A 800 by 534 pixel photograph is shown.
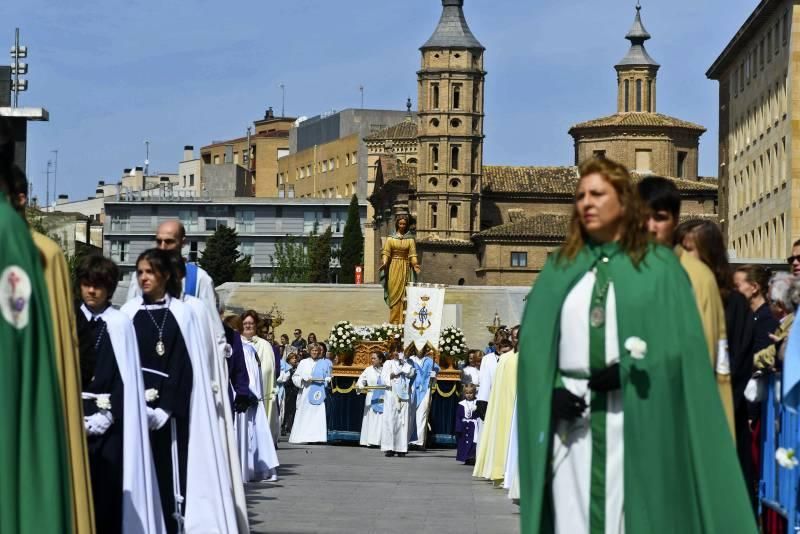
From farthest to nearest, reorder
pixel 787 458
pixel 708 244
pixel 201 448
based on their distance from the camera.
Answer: pixel 201 448
pixel 787 458
pixel 708 244

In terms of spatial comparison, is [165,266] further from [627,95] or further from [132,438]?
[627,95]

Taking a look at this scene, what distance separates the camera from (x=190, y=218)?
170500mm

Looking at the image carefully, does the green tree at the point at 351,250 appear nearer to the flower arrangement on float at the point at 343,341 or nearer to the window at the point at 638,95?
the window at the point at 638,95

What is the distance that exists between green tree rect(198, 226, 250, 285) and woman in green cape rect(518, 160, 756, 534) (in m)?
141

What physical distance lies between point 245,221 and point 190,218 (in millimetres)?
4574

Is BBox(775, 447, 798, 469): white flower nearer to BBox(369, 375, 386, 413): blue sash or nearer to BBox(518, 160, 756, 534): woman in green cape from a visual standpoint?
BBox(518, 160, 756, 534): woman in green cape

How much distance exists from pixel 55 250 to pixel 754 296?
634 cm

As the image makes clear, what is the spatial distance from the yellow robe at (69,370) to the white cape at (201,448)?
4.22 meters

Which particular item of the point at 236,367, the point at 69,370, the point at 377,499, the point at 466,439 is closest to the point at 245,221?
the point at 466,439

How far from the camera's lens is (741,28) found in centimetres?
8044

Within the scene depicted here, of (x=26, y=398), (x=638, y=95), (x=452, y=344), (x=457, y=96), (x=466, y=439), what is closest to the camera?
(x=26, y=398)

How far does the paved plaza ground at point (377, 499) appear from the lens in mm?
15656

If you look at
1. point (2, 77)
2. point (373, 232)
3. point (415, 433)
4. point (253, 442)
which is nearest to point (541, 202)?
point (373, 232)

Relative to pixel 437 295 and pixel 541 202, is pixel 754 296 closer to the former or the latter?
pixel 437 295
